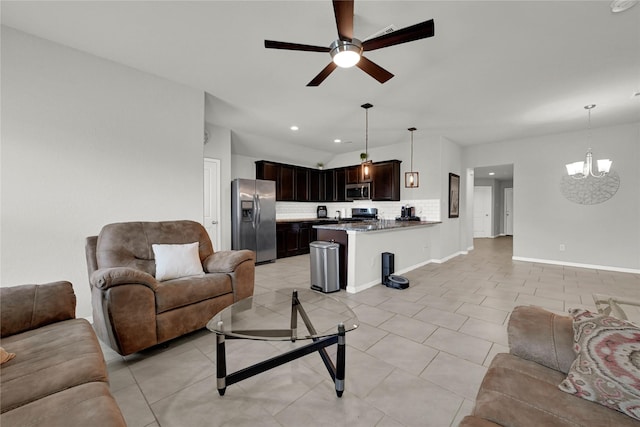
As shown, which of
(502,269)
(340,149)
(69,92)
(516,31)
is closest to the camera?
(516,31)

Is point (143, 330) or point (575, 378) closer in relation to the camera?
point (575, 378)

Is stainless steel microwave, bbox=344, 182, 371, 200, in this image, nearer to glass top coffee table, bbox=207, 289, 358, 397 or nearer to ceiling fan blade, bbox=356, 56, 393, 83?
ceiling fan blade, bbox=356, 56, 393, 83

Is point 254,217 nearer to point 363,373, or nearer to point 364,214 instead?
point 364,214

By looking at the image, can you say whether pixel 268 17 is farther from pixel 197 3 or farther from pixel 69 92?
pixel 69 92

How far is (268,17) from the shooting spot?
7.03 ft

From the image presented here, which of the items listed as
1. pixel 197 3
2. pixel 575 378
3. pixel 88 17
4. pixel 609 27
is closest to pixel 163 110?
pixel 88 17

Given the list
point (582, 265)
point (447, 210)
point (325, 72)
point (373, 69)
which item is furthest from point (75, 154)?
point (582, 265)

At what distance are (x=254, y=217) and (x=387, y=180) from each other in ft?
10.5

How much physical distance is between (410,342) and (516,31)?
114 inches

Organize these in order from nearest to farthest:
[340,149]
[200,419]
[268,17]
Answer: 1. [200,419]
2. [268,17]
3. [340,149]

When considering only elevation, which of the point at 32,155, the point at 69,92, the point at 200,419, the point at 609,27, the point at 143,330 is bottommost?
the point at 200,419

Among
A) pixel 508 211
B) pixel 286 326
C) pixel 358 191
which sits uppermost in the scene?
pixel 358 191

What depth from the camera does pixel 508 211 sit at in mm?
10594

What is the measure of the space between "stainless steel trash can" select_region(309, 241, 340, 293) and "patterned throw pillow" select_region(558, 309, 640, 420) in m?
2.73
